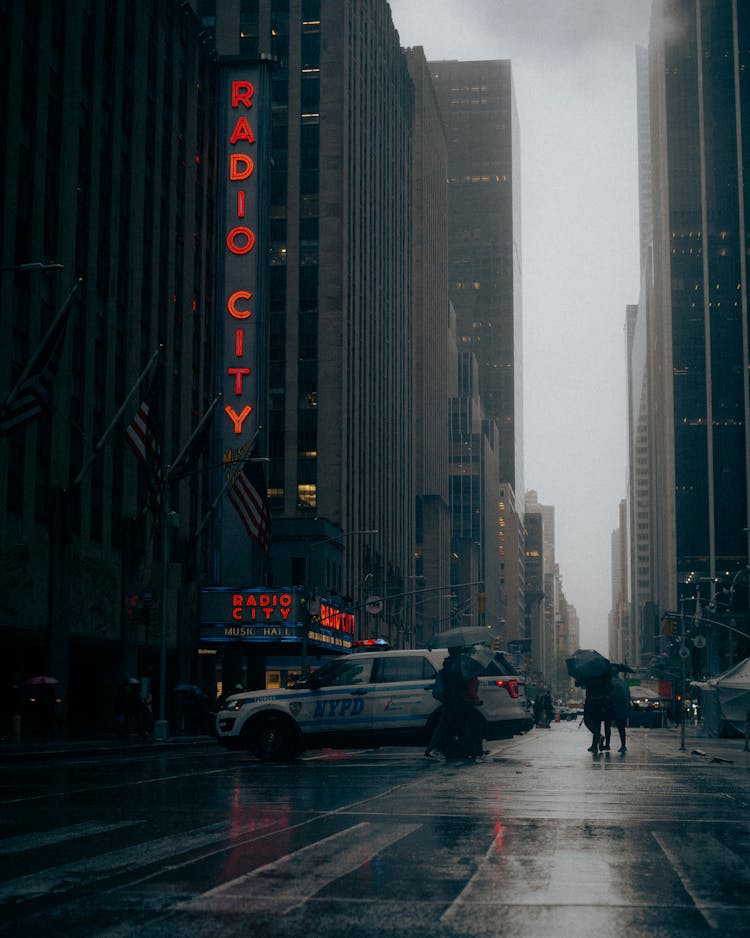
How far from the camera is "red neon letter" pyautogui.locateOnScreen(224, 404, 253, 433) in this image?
59.0m

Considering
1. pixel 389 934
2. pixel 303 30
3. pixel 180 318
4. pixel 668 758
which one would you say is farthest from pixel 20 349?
pixel 303 30

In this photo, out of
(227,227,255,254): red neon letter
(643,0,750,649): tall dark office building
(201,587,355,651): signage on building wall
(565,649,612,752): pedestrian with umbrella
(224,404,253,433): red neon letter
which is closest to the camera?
(565,649,612,752): pedestrian with umbrella

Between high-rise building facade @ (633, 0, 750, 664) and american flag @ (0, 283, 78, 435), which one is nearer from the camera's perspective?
american flag @ (0, 283, 78, 435)

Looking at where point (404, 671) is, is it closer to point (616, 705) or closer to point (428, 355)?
point (616, 705)

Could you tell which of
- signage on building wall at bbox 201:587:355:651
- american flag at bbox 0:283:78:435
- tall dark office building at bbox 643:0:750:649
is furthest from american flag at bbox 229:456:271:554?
tall dark office building at bbox 643:0:750:649

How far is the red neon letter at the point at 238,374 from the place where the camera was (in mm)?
59250

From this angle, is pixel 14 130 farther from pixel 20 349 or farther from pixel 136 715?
pixel 136 715

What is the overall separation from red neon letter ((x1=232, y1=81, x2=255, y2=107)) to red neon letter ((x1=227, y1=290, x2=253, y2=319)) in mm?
9145

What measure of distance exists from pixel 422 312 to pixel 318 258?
221 feet

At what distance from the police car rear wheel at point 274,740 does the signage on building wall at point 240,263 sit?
36.3 metres

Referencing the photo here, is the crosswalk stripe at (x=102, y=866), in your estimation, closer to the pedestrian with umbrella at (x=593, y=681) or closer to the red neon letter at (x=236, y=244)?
the pedestrian with umbrella at (x=593, y=681)

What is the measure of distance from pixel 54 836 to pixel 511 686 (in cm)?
1466

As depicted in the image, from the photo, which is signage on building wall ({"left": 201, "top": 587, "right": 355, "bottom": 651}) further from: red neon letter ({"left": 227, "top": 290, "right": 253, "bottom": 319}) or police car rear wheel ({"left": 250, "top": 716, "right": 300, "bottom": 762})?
police car rear wheel ({"left": 250, "top": 716, "right": 300, "bottom": 762})

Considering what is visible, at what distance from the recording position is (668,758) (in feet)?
84.5
